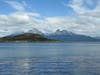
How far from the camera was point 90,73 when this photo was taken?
41656 mm

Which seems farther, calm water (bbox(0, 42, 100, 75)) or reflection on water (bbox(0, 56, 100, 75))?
calm water (bbox(0, 42, 100, 75))

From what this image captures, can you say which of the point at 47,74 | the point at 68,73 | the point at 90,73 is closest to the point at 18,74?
the point at 47,74

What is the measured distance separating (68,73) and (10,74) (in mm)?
9523

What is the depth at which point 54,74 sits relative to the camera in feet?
137

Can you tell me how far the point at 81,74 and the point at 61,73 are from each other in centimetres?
375

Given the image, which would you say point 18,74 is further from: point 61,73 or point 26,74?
point 61,73

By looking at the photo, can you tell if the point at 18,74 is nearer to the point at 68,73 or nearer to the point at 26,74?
the point at 26,74

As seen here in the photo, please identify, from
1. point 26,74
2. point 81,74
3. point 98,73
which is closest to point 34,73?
point 26,74

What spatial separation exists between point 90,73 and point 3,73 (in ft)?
47.3

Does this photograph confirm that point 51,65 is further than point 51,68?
Yes

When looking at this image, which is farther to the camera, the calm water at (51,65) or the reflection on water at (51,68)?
the calm water at (51,65)

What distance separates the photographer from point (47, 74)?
41719 millimetres

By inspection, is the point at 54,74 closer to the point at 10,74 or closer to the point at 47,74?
the point at 47,74

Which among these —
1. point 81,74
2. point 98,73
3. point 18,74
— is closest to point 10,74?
point 18,74
